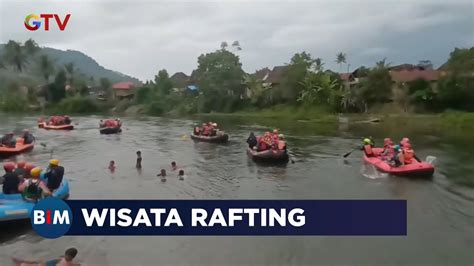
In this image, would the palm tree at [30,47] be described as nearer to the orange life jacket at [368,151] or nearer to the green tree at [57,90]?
the green tree at [57,90]

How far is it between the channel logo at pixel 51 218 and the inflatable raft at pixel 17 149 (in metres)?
15.3

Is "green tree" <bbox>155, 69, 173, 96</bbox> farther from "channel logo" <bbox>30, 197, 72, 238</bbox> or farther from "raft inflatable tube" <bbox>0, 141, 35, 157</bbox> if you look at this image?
"channel logo" <bbox>30, 197, 72, 238</bbox>

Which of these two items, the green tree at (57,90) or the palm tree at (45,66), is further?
the palm tree at (45,66)

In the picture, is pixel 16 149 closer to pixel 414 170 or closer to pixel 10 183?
pixel 10 183

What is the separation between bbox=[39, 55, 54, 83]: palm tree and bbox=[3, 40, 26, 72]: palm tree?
19.8ft

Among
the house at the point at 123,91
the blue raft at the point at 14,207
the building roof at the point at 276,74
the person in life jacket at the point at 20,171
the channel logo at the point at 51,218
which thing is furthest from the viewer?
the house at the point at 123,91

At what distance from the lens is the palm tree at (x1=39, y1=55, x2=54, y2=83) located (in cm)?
9950

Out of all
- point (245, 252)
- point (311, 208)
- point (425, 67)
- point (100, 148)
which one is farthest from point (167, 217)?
point (425, 67)

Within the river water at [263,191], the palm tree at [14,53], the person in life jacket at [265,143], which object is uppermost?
the palm tree at [14,53]

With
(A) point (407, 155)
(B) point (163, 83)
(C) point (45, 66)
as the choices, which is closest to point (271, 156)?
(A) point (407, 155)

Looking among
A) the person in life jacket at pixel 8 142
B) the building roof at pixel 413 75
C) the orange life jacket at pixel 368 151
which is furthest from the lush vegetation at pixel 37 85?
the orange life jacket at pixel 368 151

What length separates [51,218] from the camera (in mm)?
11359

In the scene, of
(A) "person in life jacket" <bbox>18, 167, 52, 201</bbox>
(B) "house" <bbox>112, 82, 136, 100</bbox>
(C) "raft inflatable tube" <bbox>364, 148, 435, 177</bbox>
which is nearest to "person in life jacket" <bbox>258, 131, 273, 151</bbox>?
(C) "raft inflatable tube" <bbox>364, 148, 435, 177</bbox>

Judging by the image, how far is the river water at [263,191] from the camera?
35.1ft
